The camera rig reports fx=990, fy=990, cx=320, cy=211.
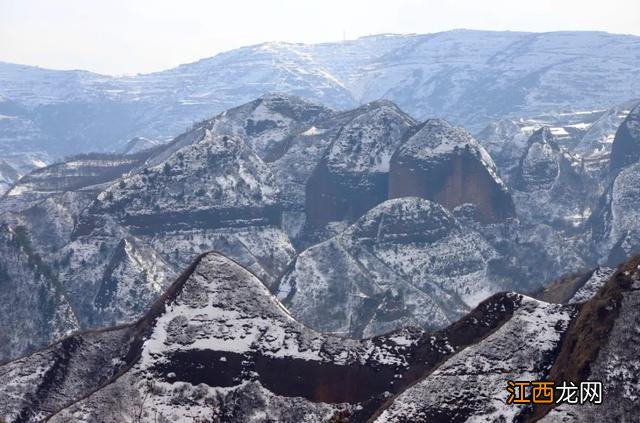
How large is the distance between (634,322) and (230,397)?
43305 millimetres

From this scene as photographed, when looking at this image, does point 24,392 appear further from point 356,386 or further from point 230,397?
point 356,386

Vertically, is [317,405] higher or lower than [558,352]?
lower

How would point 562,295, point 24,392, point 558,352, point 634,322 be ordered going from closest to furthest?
1. point 634,322
2. point 558,352
3. point 24,392
4. point 562,295

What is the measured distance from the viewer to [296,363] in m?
111

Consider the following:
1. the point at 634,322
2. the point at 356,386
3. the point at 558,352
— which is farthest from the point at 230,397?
the point at 634,322

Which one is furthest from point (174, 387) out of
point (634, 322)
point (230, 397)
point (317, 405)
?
point (634, 322)

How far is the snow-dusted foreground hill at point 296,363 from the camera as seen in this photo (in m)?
90.6

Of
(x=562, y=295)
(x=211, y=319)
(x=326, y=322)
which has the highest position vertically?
(x=211, y=319)

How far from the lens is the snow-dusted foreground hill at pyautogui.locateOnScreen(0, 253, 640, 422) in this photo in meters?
90.6

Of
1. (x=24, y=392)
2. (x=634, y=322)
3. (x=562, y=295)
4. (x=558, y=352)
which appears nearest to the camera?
(x=634, y=322)

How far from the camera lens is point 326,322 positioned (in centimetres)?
19575

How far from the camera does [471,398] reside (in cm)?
9181

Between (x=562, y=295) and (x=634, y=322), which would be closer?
(x=634, y=322)

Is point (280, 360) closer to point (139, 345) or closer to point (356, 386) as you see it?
point (356, 386)
